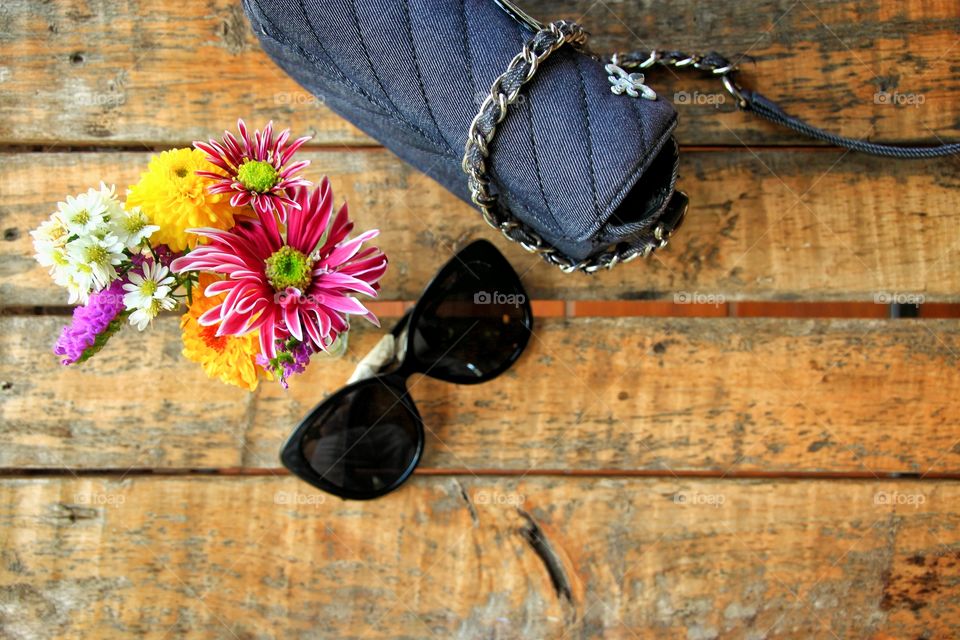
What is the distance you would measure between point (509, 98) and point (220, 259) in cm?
19

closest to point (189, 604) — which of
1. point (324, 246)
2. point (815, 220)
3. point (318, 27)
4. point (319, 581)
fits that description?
point (319, 581)

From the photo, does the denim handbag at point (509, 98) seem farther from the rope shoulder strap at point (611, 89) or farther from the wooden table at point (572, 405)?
the wooden table at point (572, 405)

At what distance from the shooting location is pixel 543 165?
421 millimetres

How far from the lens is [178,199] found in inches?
14.7

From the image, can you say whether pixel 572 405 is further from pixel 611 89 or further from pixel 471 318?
pixel 611 89

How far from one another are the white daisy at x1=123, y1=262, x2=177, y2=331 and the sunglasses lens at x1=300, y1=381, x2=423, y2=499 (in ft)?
0.63

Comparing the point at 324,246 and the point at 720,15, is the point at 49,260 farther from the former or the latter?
the point at 720,15

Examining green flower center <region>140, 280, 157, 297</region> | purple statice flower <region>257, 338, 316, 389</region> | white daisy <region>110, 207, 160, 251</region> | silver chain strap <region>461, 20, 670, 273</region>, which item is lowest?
purple statice flower <region>257, 338, 316, 389</region>

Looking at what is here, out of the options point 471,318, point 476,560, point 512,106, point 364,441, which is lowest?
point 476,560

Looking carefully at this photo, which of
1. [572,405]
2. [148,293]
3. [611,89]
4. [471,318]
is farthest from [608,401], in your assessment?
[148,293]

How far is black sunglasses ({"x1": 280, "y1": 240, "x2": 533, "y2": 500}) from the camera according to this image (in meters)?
0.54

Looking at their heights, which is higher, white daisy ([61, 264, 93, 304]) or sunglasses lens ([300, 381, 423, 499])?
white daisy ([61, 264, 93, 304])

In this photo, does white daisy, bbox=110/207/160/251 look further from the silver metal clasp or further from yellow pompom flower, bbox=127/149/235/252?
the silver metal clasp

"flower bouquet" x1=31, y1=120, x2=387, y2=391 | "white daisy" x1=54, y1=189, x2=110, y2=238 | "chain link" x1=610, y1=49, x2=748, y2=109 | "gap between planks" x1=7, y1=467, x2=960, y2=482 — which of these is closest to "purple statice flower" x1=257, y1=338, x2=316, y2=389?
"flower bouquet" x1=31, y1=120, x2=387, y2=391
